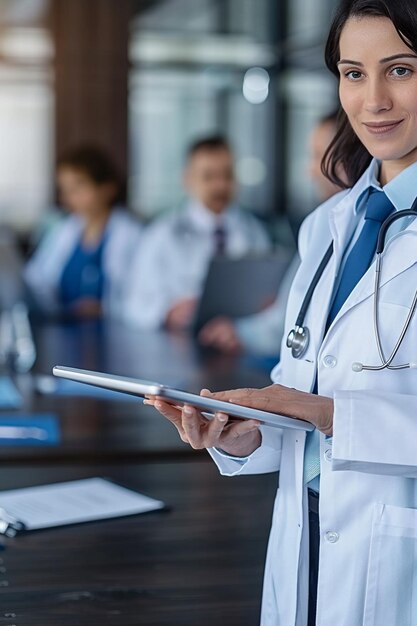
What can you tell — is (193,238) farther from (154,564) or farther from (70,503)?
(154,564)

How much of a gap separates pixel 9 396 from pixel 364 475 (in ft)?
5.54

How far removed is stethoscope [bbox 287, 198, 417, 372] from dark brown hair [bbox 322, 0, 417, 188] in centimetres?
16

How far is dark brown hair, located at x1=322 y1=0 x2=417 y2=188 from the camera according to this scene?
1.31m

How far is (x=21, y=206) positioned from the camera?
8961 mm

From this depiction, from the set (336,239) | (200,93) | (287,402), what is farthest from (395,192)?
(200,93)

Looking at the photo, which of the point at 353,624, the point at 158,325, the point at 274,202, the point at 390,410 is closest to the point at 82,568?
the point at 353,624

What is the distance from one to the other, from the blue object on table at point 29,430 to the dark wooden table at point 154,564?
0.23 m

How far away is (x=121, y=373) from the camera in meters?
3.16

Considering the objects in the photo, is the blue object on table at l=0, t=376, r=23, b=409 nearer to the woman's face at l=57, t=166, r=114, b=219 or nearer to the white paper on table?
the white paper on table

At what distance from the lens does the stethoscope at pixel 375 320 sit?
4.27 ft

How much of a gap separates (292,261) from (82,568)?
2620 millimetres

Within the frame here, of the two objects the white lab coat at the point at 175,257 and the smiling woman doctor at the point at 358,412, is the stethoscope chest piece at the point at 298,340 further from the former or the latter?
the white lab coat at the point at 175,257

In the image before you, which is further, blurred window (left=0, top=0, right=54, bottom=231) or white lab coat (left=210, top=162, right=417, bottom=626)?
blurred window (left=0, top=0, right=54, bottom=231)

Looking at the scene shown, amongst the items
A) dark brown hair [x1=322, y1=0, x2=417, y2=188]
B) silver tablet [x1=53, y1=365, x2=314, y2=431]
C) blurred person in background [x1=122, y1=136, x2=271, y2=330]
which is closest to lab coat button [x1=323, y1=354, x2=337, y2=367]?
silver tablet [x1=53, y1=365, x2=314, y2=431]
